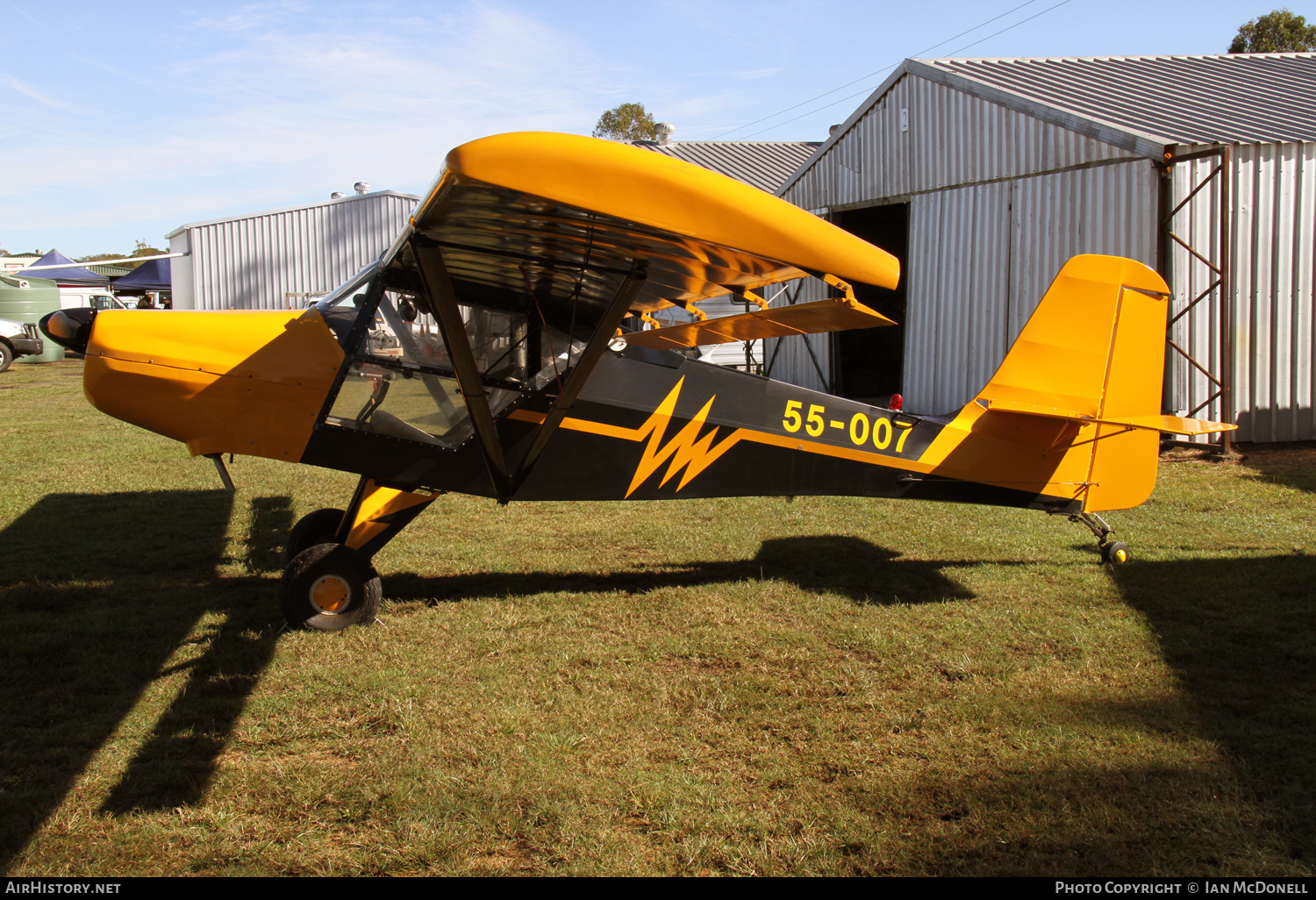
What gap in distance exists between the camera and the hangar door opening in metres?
17.8

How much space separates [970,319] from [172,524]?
1062cm

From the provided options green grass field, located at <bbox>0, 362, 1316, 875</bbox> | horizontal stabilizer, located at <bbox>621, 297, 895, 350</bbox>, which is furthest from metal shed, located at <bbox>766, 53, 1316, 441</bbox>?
horizontal stabilizer, located at <bbox>621, 297, 895, 350</bbox>

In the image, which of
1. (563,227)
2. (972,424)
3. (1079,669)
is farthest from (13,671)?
(972,424)

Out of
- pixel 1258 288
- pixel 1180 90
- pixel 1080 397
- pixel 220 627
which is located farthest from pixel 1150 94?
pixel 220 627

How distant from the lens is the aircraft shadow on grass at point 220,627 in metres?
3.29

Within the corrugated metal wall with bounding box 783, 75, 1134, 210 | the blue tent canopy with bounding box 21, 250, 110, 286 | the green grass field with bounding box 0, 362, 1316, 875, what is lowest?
the green grass field with bounding box 0, 362, 1316, 875

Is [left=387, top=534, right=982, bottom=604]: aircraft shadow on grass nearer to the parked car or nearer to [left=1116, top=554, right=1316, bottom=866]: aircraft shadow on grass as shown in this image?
[left=1116, top=554, right=1316, bottom=866]: aircraft shadow on grass

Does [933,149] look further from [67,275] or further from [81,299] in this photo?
[67,275]

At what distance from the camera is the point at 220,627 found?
4.89 metres

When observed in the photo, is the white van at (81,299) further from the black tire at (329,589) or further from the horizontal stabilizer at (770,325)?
the horizontal stabilizer at (770,325)

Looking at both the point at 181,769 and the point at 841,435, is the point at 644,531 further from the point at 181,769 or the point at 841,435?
the point at 181,769

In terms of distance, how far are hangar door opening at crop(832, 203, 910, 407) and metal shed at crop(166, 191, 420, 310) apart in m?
15.1

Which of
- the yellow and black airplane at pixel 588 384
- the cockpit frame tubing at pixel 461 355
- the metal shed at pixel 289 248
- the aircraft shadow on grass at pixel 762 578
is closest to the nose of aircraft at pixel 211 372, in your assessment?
the yellow and black airplane at pixel 588 384

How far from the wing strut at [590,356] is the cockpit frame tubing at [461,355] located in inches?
6.3
